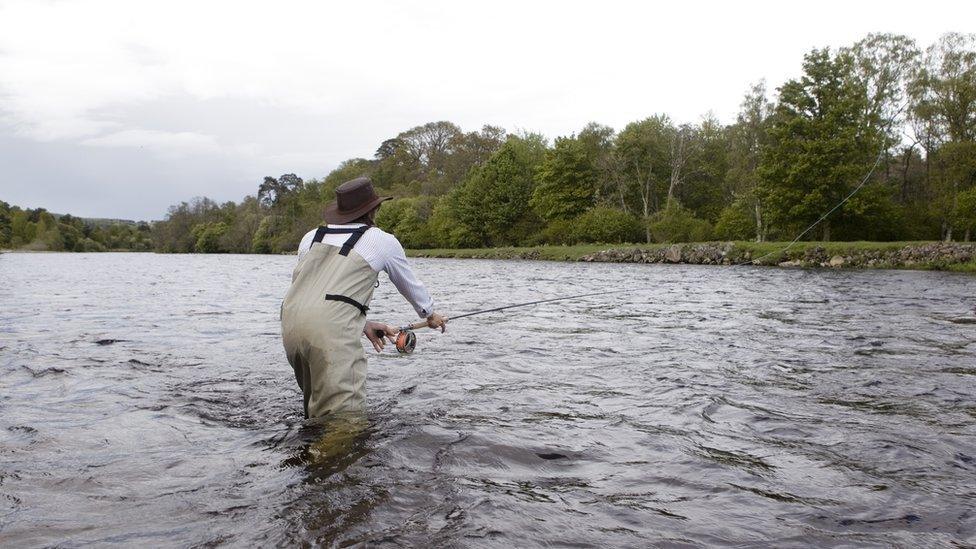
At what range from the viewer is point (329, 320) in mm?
4938

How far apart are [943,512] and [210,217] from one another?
503 feet

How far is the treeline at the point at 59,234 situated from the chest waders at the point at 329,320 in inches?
5527

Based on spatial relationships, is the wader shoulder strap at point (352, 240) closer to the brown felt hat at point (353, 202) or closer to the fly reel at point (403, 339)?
the brown felt hat at point (353, 202)

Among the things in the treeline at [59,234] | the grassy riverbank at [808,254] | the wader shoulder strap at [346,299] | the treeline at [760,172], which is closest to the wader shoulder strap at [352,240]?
the wader shoulder strap at [346,299]

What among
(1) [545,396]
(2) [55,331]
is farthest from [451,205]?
(1) [545,396]

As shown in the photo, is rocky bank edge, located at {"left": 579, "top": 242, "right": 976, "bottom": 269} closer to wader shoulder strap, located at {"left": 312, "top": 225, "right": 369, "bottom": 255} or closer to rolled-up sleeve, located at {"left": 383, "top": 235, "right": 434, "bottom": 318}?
rolled-up sleeve, located at {"left": 383, "top": 235, "right": 434, "bottom": 318}

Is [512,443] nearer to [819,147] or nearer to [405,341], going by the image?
[405,341]

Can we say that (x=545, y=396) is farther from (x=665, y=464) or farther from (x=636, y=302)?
(x=636, y=302)

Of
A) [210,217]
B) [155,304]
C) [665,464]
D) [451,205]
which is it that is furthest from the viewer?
[210,217]

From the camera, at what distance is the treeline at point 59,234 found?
126 meters

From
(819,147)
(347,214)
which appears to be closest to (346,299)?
(347,214)

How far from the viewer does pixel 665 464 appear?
4.75 meters

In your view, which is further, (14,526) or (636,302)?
(636,302)

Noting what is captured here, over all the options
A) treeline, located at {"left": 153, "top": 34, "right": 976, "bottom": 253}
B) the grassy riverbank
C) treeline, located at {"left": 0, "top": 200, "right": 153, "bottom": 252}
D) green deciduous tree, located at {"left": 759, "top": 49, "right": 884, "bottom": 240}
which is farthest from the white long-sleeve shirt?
treeline, located at {"left": 0, "top": 200, "right": 153, "bottom": 252}
